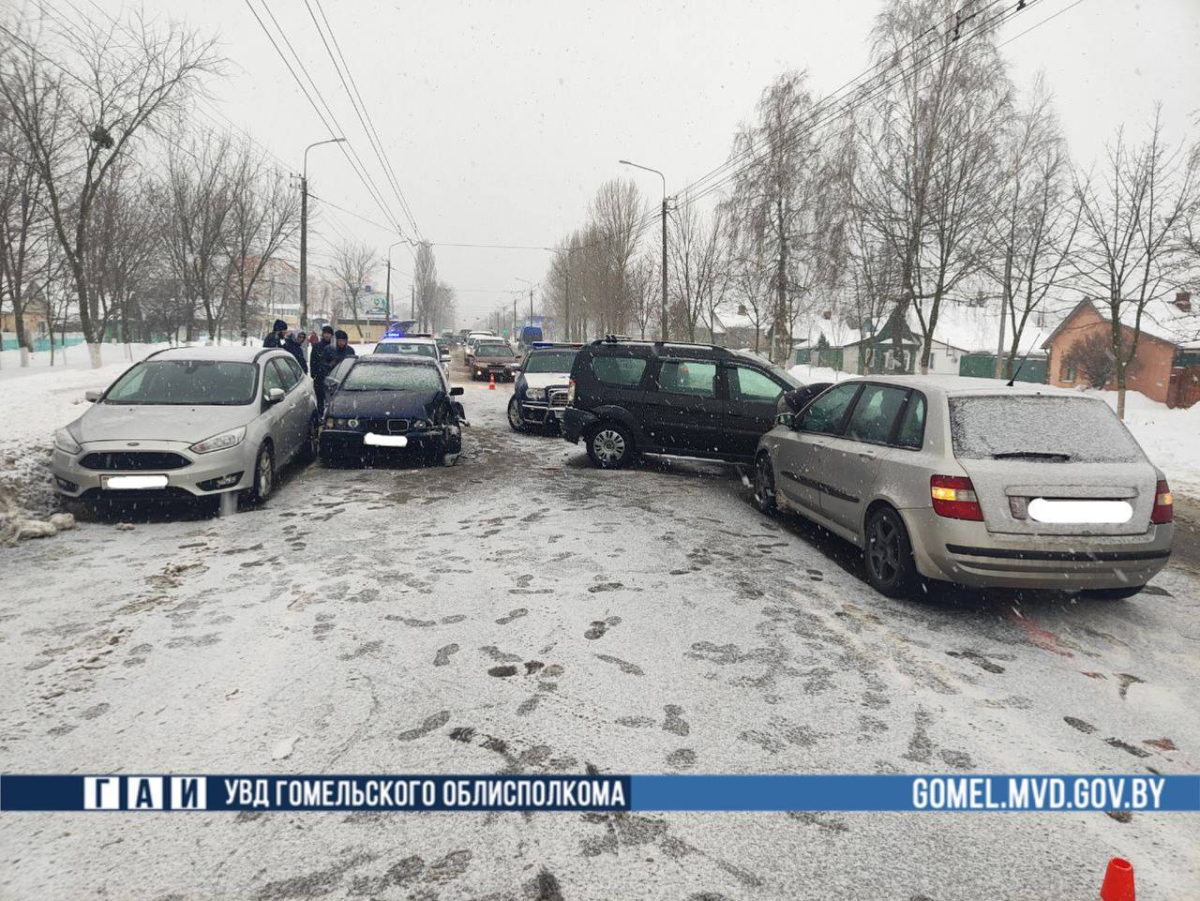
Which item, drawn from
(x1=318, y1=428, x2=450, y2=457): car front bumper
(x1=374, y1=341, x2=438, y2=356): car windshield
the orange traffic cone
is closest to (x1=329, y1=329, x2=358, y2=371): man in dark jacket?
(x1=318, y1=428, x2=450, y2=457): car front bumper

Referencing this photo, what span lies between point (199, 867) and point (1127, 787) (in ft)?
10.7

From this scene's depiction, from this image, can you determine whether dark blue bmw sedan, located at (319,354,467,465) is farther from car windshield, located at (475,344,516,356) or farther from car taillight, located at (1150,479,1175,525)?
car windshield, located at (475,344,516,356)

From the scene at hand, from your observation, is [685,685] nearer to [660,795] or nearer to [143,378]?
[660,795]

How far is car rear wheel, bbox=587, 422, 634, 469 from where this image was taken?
9469 millimetres

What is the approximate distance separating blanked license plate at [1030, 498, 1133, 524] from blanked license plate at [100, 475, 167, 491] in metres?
6.73

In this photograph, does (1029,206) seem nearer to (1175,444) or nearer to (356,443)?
(1175,444)

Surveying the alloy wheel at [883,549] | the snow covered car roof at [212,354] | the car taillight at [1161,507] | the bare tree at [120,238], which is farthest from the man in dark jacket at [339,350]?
the bare tree at [120,238]

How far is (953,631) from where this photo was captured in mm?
4301

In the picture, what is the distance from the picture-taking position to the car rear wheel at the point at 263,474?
7117 millimetres

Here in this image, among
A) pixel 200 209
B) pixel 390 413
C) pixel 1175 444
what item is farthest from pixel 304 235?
pixel 1175 444

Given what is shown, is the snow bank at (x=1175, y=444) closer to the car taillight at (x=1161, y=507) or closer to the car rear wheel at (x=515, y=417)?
the car taillight at (x=1161, y=507)

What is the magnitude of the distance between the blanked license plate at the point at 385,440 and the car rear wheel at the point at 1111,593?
23.8ft

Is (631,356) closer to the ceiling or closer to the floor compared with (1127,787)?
closer to the ceiling

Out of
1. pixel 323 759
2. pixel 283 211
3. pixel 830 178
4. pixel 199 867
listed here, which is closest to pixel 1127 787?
pixel 323 759
